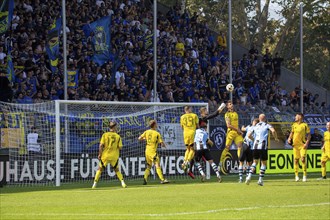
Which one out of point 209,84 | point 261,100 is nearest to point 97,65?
point 209,84

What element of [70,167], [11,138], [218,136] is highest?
[11,138]

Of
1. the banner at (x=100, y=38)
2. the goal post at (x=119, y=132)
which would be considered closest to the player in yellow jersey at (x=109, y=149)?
the goal post at (x=119, y=132)

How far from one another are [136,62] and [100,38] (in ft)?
6.91

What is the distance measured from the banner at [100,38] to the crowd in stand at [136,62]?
238 mm

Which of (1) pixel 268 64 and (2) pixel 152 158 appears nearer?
(2) pixel 152 158

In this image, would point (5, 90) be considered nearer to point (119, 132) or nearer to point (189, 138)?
point (119, 132)

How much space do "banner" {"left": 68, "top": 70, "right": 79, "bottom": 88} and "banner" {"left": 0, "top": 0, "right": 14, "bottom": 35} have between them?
9.53ft

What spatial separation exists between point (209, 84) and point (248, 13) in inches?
1220

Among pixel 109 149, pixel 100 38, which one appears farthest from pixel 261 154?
pixel 100 38

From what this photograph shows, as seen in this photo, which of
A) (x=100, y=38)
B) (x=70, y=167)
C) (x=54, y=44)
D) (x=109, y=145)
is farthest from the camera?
(x=100, y=38)

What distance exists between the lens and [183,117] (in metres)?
28.3

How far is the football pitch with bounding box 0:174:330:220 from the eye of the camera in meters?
14.9

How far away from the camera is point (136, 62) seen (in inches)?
1420

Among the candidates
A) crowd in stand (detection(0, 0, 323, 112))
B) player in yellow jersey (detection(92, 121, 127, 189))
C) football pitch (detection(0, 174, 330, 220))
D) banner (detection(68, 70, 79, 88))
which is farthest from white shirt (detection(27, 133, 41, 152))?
banner (detection(68, 70, 79, 88))
